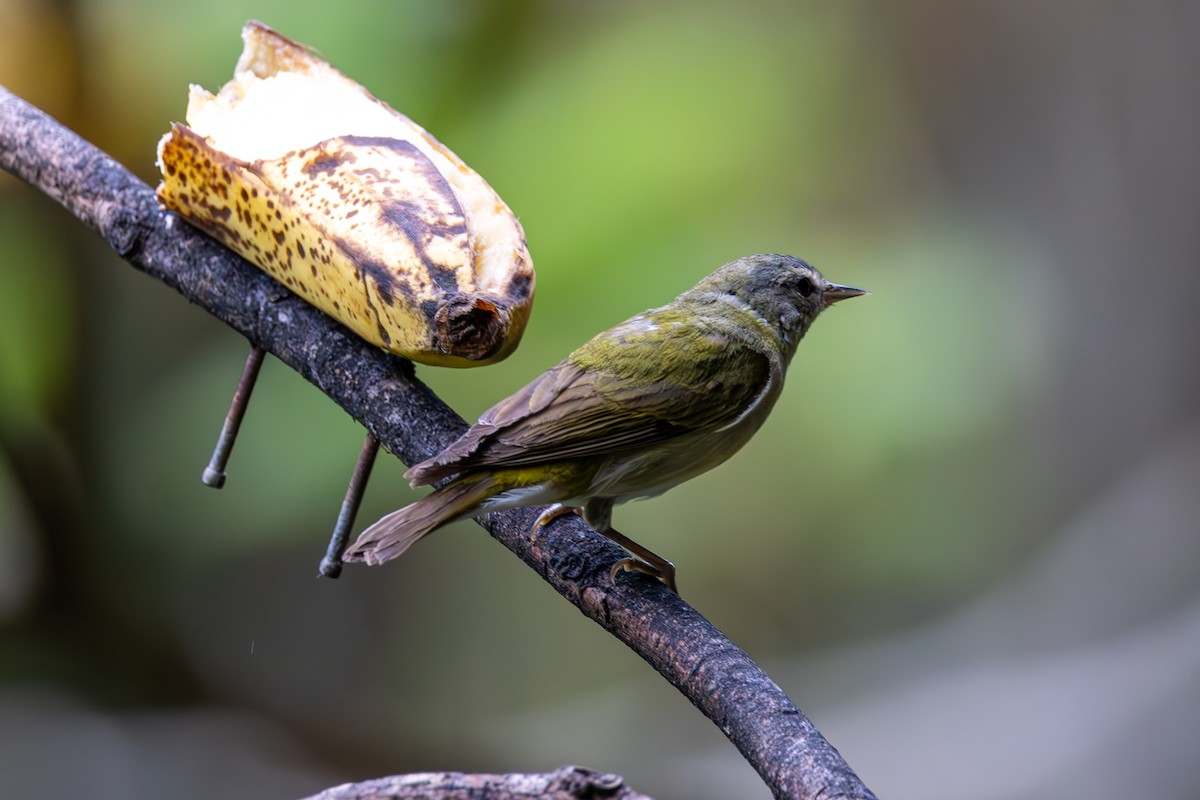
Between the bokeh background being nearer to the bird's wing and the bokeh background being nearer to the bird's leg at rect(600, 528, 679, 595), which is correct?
the bird's wing

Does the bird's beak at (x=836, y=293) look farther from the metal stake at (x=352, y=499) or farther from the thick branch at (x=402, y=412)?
the metal stake at (x=352, y=499)

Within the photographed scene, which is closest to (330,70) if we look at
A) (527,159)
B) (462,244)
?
(462,244)

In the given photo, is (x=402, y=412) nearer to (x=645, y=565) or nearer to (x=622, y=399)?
(x=622, y=399)

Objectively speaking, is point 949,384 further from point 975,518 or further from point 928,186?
point 928,186

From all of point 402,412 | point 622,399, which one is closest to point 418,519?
point 402,412

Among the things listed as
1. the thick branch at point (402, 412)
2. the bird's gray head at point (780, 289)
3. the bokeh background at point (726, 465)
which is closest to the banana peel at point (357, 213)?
the thick branch at point (402, 412)

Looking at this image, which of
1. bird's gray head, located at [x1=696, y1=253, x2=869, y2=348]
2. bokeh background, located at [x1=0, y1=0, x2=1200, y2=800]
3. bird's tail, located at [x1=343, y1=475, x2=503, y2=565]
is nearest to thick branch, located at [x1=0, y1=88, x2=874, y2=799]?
bird's tail, located at [x1=343, y1=475, x2=503, y2=565]
